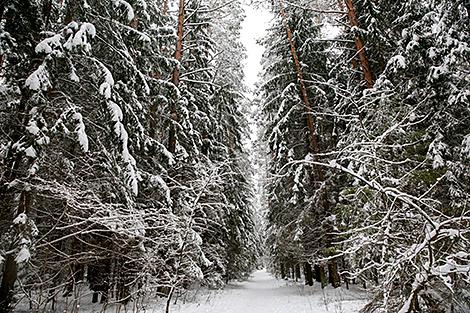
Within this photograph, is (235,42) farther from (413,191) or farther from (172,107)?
(413,191)

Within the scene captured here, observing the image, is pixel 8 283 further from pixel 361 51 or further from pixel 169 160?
pixel 361 51

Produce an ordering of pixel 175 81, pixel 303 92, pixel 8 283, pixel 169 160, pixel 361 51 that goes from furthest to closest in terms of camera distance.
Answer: pixel 303 92
pixel 175 81
pixel 169 160
pixel 361 51
pixel 8 283

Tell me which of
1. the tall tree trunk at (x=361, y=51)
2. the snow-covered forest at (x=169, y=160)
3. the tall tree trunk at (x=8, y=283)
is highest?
the tall tree trunk at (x=361, y=51)

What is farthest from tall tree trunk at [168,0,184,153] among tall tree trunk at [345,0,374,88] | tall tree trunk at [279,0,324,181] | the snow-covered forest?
tall tree trunk at [345,0,374,88]

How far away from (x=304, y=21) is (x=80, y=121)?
11.0m

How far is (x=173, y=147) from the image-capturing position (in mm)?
12445

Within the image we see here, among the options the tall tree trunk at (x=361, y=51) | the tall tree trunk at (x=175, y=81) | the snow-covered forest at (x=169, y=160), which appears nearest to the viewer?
the snow-covered forest at (x=169, y=160)

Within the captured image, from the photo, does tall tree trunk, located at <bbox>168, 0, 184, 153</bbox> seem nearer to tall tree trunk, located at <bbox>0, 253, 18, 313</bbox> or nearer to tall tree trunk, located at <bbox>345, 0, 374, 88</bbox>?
tall tree trunk, located at <bbox>345, 0, 374, 88</bbox>

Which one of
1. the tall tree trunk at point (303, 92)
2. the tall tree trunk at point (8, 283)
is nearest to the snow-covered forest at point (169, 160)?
the tall tree trunk at point (8, 283)

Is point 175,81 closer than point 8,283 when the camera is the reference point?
No

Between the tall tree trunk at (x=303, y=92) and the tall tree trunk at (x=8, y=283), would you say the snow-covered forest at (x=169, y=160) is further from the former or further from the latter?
the tall tree trunk at (x=303, y=92)

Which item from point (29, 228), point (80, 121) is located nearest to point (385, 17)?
point (80, 121)

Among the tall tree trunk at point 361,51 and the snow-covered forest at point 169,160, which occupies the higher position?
the tall tree trunk at point 361,51

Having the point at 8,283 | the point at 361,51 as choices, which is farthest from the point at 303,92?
the point at 8,283
